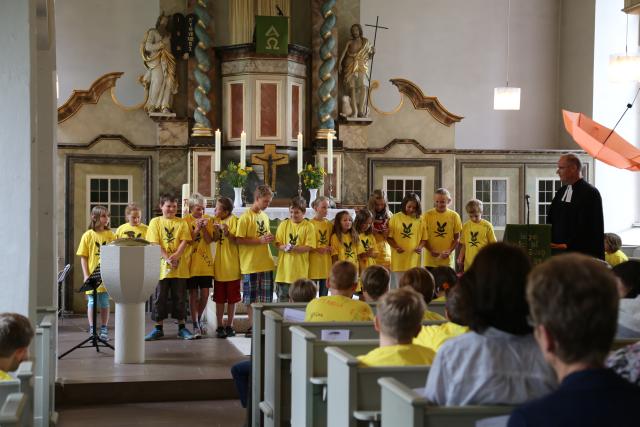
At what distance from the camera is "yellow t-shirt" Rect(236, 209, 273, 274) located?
943 cm

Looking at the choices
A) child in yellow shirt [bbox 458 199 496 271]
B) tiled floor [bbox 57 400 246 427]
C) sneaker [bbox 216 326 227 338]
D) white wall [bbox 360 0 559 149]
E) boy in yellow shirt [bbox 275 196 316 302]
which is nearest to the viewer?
tiled floor [bbox 57 400 246 427]

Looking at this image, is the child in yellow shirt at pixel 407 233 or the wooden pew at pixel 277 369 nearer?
the wooden pew at pixel 277 369

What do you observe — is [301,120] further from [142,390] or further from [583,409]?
[583,409]

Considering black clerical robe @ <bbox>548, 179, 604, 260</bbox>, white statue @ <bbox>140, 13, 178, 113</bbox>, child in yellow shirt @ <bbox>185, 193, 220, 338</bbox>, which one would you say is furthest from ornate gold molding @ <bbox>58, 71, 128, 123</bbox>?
black clerical robe @ <bbox>548, 179, 604, 260</bbox>

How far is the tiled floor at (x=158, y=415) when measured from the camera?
666cm

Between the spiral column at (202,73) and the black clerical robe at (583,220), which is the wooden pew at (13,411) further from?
the spiral column at (202,73)

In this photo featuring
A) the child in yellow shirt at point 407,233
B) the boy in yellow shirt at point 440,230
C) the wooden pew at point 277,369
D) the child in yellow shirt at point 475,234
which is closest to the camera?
the wooden pew at point 277,369

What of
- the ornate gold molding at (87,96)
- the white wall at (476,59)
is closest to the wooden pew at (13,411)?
the ornate gold molding at (87,96)

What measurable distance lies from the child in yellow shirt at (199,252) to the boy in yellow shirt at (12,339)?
18.5ft

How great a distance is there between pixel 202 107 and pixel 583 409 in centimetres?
1318

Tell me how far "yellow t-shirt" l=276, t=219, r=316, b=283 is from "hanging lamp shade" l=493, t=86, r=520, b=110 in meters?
6.76

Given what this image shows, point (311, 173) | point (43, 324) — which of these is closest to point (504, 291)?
point (43, 324)

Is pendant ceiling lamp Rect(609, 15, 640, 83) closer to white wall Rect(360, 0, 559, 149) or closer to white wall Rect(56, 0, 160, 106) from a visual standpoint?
white wall Rect(360, 0, 559, 149)

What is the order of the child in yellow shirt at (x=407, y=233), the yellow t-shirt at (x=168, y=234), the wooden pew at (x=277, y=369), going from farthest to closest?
the child in yellow shirt at (x=407, y=233)
the yellow t-shirt at (x=168, y=234)
the wooden pew at (x=277, y=369)
